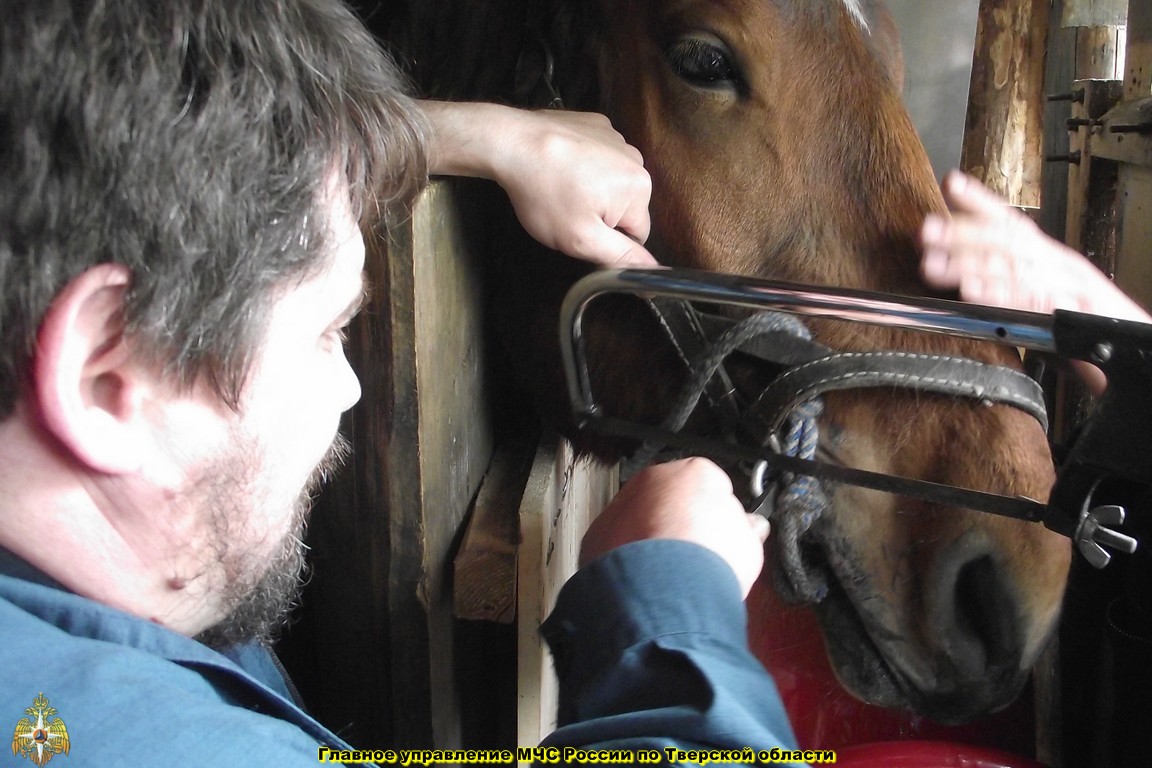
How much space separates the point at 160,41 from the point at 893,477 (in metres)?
0.74

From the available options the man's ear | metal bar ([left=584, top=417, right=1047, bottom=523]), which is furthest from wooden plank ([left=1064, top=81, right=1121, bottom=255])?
the man's ear

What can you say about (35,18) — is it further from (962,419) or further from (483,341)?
(962,419)

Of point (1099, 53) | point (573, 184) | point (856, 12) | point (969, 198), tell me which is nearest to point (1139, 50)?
point (1099, 53)

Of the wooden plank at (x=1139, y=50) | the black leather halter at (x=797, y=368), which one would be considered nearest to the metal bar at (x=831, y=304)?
the black leather halter at (x=797, y=368)

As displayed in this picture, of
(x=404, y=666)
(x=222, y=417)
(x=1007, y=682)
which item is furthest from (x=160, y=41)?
(x=1007, y=682)

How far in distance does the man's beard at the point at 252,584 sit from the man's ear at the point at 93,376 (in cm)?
9

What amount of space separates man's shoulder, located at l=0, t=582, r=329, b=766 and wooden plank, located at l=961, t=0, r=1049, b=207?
175 inches

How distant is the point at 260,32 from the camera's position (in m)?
0.48

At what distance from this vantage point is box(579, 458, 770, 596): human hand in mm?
691

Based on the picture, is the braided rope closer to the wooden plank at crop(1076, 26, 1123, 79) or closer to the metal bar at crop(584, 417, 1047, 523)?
the metal bar at crop(584, 417, 1047, 523)

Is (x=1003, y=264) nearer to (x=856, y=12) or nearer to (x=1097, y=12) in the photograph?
(x=856, y=12)

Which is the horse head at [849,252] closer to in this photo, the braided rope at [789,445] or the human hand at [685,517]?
the braided rope at [789,445]

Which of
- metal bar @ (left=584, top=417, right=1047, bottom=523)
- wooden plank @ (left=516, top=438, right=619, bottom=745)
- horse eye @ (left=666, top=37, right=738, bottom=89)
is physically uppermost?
horse eye @ (left=666, top=37, right=738, bottom=89)

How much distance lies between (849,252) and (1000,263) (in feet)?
0.56
